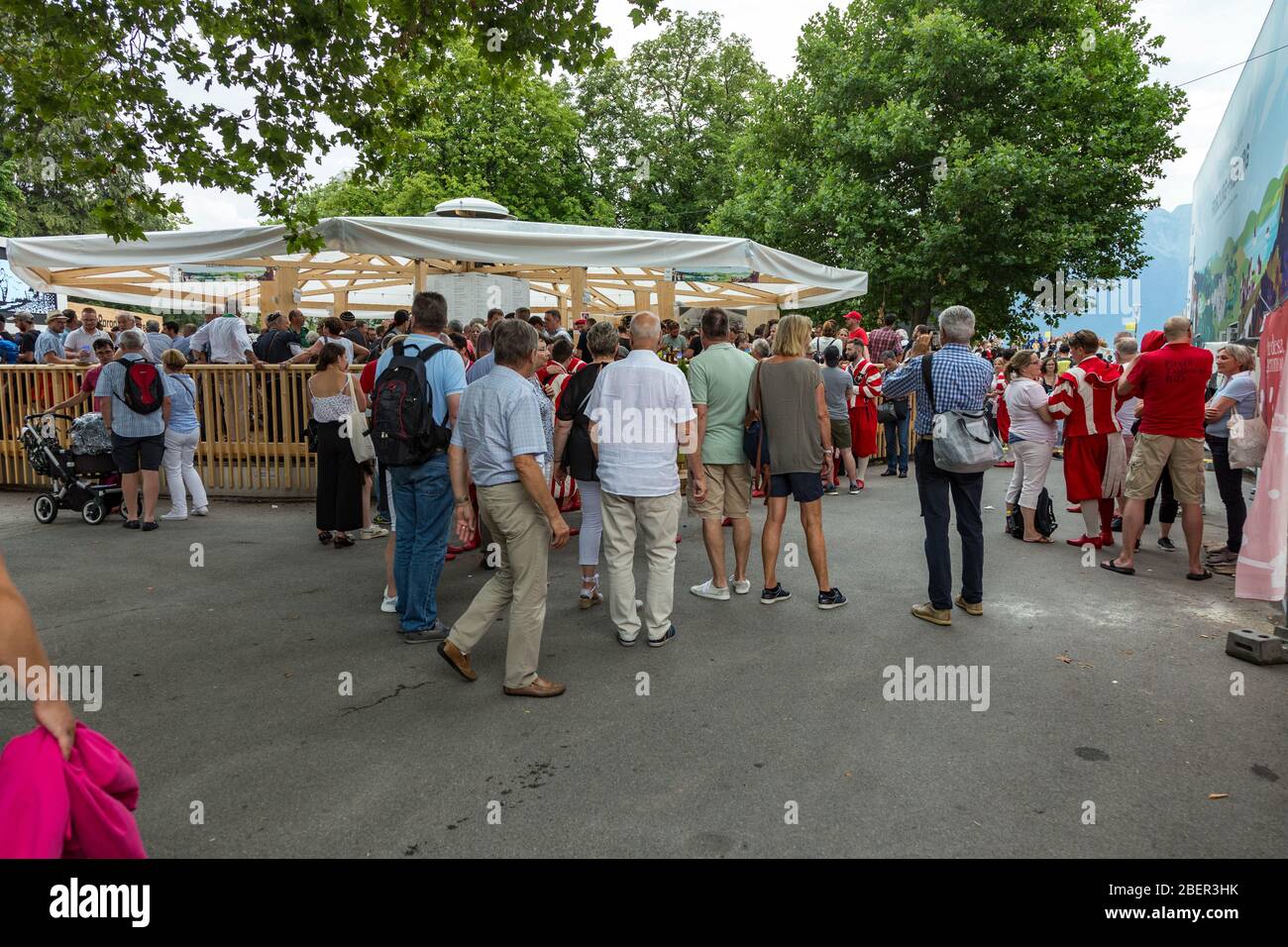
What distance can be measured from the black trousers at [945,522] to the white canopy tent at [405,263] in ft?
13.6

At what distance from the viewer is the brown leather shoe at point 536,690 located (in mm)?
4598

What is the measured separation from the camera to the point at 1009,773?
375 centimetres

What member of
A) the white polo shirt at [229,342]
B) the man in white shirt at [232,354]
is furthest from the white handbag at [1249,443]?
the white polo shirt at [229,342]

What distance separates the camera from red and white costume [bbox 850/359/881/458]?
12.1 m

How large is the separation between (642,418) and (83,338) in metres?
11.8

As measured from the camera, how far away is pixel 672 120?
37.6 m

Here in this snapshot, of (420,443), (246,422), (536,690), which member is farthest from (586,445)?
(246,422)

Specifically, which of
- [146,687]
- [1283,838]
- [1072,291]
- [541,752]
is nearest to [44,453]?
[146,687]

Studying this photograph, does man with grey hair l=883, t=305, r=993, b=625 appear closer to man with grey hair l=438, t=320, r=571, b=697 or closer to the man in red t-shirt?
the man in red t-shirt

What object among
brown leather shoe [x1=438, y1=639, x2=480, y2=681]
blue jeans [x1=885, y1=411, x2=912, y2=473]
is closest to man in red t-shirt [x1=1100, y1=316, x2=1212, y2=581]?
brown leather shoe [x1=438, y1=639, x2=480, y2=681]

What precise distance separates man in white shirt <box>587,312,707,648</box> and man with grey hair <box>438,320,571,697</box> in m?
0.78

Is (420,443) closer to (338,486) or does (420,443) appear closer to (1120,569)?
(338,486)

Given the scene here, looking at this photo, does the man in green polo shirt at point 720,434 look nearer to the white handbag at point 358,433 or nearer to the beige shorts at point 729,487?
the beige shorts at point 729,487

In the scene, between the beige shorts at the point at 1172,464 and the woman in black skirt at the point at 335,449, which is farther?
the woman in black skirt at the point at 335,449
